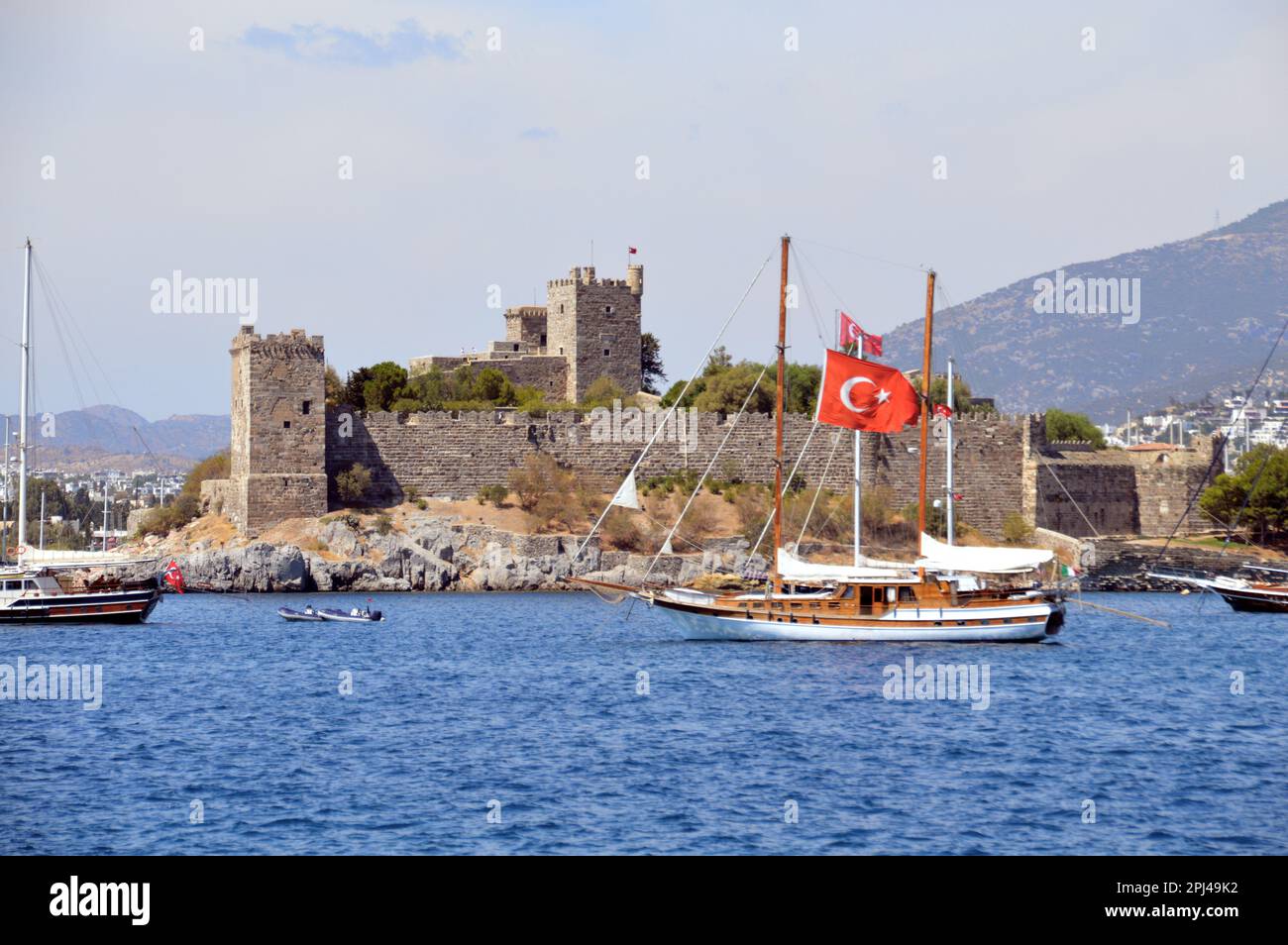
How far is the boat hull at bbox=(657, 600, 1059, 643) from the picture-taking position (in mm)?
33219

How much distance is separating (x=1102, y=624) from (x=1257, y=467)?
19061 millimetres

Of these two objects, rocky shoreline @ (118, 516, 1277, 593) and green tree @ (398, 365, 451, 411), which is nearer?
rocky shoreline @ (118, 516, 1277, 593)

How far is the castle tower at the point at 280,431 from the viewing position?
48406 mm

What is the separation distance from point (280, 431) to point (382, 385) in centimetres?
825

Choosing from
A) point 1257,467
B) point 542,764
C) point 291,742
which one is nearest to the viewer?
point 542,764

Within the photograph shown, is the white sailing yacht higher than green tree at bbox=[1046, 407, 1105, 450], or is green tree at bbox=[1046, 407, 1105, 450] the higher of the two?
green tree at bbox=[1046, 407, 1105, 450]

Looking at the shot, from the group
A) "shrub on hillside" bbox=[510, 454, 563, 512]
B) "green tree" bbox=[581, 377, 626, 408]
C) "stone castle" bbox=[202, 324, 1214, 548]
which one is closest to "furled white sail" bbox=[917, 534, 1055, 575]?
"stone castle" bbox=[202, 324, 1214, 548]

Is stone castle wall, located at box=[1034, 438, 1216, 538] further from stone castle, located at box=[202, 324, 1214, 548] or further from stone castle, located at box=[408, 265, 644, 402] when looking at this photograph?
stone castle, located at box=[408, 265, 644, 402]

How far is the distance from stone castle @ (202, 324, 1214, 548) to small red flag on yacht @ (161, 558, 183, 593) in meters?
2.34

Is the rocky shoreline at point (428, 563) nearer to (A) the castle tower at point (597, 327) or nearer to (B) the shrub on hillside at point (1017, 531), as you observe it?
(B) the shrub on hillside at point (1017, 531)

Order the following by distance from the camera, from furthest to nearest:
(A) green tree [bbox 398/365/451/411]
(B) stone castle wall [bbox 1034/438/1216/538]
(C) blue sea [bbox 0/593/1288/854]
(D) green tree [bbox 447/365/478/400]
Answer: (D) green tree [bbox 447/365/478/400] < (A) green tree [bbox 398/365/451/411] < (B) stone castle wall [bbox 1034/438/1216/538] < (C) blue sea [bbox 0/593/1288/854]
